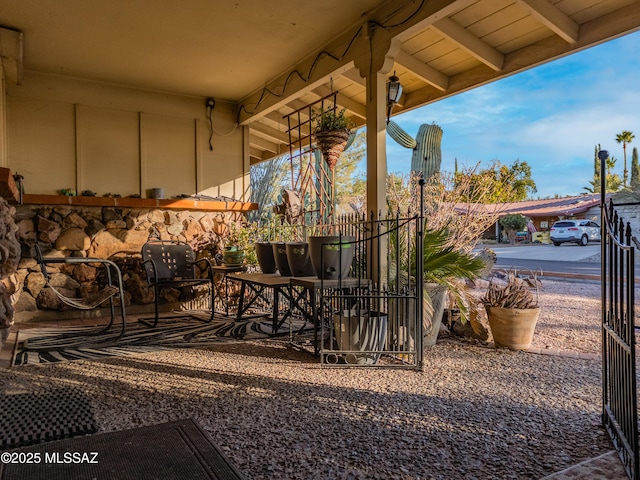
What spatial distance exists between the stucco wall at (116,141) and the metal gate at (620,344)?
4.80 m

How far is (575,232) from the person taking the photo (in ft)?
57.4

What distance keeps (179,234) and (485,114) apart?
3044 inches

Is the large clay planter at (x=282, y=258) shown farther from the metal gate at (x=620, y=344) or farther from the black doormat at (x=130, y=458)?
the metal gate at (x=620, y=344)

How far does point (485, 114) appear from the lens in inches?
2926

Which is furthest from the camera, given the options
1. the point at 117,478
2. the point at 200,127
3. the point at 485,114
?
the point at 485,114

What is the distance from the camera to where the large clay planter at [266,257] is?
14.1 ft

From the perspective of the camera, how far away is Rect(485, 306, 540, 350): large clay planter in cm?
329

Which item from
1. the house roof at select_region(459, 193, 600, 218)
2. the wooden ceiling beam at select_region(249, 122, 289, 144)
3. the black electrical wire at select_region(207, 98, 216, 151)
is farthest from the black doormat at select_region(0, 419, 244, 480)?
the house roof at select_region(459, 193, 600, 218)

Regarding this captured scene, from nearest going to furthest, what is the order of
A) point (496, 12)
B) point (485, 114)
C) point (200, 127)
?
point (496, 12) → point (200, 127) → point (485, 114)

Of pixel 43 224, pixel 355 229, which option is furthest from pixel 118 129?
pixel 355 229

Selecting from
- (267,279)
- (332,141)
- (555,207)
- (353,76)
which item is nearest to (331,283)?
(267,279)

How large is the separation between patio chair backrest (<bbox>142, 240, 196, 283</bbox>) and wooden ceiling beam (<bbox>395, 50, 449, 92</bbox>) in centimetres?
290

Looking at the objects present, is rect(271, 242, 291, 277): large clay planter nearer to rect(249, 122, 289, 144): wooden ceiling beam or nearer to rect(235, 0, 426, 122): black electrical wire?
rect(235, 0, 426, 122): black electrical wire

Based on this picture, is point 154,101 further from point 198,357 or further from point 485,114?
point 485,114
